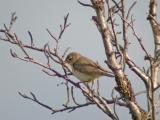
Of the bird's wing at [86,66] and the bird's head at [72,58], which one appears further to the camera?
the bird's head at [72,58]

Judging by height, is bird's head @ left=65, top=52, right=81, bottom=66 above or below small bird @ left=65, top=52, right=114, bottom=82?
above

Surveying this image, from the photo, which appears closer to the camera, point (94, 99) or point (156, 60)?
point (156, 60)

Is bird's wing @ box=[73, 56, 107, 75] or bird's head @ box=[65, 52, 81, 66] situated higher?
bird's head @ box=[65, 52, 81, 66]

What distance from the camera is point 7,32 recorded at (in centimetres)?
740

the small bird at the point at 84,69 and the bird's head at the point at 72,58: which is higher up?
the bird's head at the point at 72,58

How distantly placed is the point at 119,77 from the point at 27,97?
158 centimetres

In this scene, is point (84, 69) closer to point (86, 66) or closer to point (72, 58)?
point (86, 66)

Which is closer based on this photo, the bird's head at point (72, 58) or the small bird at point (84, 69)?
the small bird at point (84, 69)

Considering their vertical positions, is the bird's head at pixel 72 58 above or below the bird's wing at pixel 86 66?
above

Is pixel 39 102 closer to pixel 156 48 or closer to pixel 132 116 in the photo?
pixel 132 116

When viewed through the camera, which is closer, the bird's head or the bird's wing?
the bird's wing

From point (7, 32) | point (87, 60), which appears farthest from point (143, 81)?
point (87, 60)

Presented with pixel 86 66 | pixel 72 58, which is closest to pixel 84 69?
pixel 86 66

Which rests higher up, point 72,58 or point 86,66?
point 72,58
